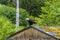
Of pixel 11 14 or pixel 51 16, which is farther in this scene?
pixel 11 14

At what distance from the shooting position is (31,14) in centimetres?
5222

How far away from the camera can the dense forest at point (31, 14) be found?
30991mm

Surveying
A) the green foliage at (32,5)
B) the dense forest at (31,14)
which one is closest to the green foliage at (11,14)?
the dense forest at (31,14)

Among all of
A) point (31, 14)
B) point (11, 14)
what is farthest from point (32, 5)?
point (11, 14)

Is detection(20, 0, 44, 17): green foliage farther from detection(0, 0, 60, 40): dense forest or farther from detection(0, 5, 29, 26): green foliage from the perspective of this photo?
detection(0, 5, 29, 26): green foliage

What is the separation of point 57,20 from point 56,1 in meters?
5.77

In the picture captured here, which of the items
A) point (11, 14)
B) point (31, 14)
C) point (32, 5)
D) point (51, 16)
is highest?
point (51, 16)

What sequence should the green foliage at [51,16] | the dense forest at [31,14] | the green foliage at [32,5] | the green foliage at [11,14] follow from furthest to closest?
the green foliage at [32,5] → the green foliage at [11,14] → the green foliage at [51,16] → the dense forest at [31,14]

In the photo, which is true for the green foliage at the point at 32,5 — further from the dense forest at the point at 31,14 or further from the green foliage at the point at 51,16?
the green foliage at the point at 51,16

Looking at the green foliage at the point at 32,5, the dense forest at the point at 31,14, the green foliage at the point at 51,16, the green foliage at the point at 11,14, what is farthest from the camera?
the green foliage at the point at 32,5

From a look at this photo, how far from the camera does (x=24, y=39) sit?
78.1ft

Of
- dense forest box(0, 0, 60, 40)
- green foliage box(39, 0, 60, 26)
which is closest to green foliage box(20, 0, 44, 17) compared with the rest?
dense forest box(0, 0, 60, 40)

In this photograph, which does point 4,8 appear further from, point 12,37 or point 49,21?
point 12,37

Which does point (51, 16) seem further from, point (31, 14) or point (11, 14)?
point (31, 14)
